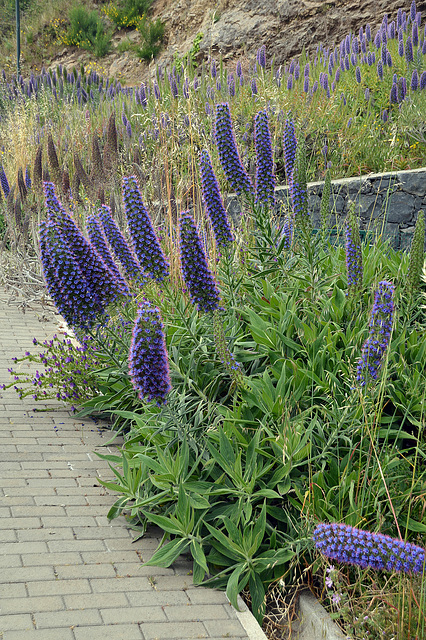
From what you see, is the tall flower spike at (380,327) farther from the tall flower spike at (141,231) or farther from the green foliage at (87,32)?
the green foliage at (87,32)

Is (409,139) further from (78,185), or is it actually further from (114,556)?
(114,556)

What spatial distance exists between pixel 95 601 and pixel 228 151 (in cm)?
266

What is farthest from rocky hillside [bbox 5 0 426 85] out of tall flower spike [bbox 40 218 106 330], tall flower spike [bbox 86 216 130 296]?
tall flower spike [bbox 40 218 106 330]

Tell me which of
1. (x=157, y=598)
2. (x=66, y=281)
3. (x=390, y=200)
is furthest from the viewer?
(x=390, y=200)

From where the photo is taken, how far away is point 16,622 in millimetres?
2367

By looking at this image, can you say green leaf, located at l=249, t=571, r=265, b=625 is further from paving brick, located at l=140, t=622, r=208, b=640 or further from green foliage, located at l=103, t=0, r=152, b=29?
green foliage, located at l=103, t=0, r=152, b=29

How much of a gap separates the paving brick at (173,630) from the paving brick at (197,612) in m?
0.04

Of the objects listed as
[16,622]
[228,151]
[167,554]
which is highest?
[228,151]

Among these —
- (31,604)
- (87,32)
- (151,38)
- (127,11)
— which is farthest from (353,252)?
(87,32)

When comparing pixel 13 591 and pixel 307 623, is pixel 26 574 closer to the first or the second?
pixel 13 591

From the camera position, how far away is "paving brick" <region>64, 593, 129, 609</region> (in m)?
2.53

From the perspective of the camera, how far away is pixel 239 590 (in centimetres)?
269

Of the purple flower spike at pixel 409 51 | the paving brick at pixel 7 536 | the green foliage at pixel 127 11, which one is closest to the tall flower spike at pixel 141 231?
the paving brick at pixel 7 536

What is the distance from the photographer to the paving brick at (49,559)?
2775 mm
